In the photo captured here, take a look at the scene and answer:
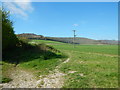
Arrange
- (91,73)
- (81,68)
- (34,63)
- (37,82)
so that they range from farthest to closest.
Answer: (34,63) → (81,68) → (91,73) → (37,82)

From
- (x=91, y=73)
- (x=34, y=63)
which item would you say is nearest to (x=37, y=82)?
(x=91, y=73)

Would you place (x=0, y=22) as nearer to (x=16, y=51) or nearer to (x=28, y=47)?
(x=16, y=51)

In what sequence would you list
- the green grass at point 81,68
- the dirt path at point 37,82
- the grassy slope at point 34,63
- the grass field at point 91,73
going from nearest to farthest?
the grass field at point 91,73 < the green grass at point 81,68 < the dirt path at point 37,82 < the grassy slope at point 34,63

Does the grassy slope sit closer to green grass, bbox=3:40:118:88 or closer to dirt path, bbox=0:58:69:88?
green grass, bbox=3:40:118:88

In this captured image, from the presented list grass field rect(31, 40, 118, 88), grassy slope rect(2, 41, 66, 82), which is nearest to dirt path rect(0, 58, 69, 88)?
grass field rect(31, 40, 118, 88)

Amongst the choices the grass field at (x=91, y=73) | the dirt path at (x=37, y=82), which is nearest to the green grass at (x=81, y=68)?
the grass field at (x=91, y=73)

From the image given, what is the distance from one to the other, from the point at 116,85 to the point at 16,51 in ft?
48.5

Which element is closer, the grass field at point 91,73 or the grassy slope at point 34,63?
the grass field at point 91,73

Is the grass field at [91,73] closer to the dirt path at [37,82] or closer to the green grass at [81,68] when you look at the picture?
the green grass at [81,68]

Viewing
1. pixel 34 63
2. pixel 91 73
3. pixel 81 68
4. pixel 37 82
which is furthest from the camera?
pixel 34 63

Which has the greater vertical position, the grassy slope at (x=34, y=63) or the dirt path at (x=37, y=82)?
the grassy slope at (x=34, y=63)

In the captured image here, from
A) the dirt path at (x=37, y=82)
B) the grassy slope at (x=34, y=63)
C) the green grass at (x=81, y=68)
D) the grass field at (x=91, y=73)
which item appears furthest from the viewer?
the grassy slope at (x=34, y=63)

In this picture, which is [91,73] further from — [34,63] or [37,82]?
[34,63]

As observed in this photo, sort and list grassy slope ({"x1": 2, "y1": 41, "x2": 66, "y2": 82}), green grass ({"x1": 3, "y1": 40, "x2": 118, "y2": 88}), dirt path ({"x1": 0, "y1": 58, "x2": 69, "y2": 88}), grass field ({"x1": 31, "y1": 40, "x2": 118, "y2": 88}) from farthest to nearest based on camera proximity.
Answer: grassy slope ({"x1": 2, "y1": 41, "x2": 66, "y2": 82}), dirt path ({"x1": 0, "y1": 58, "x2": 69, "y2": 88}), green grass ({"x1": 3, "y1": 40, "x2": 118, "y2": 88}), grass field ({"x1": 31, "y1": 40, "x2": 118, "y2": 88})
